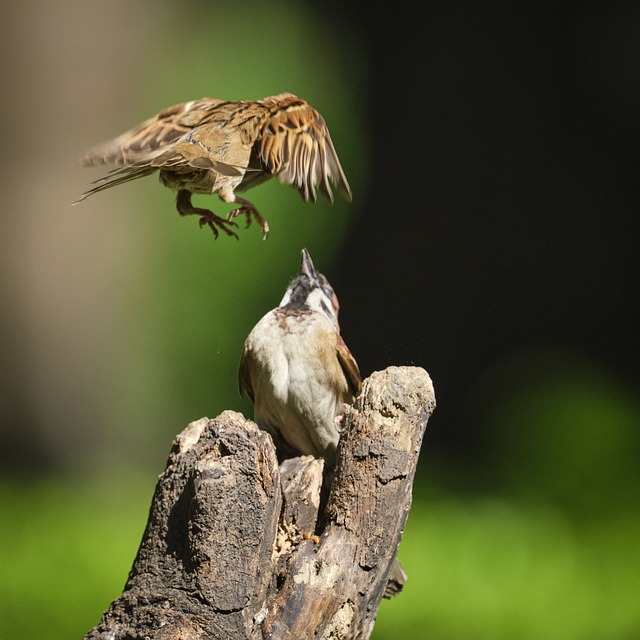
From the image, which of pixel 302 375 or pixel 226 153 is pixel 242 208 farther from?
pixel 302 375

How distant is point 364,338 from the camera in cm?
434

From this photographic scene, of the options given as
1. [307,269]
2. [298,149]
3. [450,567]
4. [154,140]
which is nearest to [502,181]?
[450,567]

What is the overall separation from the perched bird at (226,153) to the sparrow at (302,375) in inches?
22.4

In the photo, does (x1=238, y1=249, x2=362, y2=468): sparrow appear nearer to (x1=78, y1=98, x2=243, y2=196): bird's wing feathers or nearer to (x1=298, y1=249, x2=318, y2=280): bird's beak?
(x1=298, y1=249, x2=318, y2=280): bird's beak

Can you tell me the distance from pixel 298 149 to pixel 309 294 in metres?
0.73

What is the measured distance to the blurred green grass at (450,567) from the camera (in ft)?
10.7

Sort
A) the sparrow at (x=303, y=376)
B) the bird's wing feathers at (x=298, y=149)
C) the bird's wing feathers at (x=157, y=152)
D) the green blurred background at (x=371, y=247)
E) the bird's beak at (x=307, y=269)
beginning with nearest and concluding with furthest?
the bird's wing feathers at (x=157, y=152) < the bird's wing feathers at (x=298, y=149) < the sparrow at (x=303, y=376) < the bird's beak at (x=307, y=269) < the green blurred background at (x=371, y=247)

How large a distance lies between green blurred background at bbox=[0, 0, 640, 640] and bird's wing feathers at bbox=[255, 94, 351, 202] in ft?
7.13

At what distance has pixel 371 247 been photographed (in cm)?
473

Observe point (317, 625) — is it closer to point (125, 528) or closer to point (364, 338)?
point (125, 528)

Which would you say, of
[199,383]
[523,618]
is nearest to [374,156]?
[199,383]

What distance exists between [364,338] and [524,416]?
2.37 ft

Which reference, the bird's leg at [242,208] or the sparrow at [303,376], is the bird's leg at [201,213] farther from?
the sparrow at [303,376]

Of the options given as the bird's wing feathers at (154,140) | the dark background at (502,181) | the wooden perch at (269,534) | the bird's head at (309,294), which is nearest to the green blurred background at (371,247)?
the dark background at (502,181)
